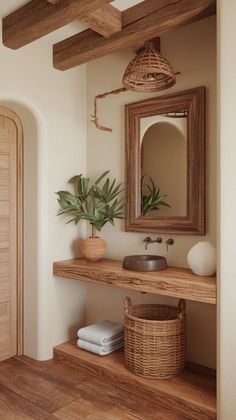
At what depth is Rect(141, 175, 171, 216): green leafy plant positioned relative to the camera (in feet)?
8.63

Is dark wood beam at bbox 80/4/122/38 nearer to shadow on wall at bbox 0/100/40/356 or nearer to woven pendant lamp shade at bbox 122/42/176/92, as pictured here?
woven pendant lamp shade at bbox 122/42/176/92

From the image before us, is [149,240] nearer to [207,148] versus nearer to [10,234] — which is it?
[207,148]

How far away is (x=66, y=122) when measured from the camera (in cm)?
288

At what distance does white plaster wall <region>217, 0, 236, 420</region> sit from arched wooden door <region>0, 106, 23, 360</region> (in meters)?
1.66

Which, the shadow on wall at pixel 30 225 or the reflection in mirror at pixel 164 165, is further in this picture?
the shadow on wall at pixel 30 225

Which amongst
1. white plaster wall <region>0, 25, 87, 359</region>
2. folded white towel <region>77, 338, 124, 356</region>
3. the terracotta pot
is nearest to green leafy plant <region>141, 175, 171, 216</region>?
the terracotta pot

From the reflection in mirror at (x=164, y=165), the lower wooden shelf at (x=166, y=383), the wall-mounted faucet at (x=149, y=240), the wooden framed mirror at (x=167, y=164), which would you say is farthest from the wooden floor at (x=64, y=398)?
the reflection in mirror at (x=164, y=165)

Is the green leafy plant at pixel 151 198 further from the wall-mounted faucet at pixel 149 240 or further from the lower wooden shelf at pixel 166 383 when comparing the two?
the lower wooden shelf at pixel 166 383

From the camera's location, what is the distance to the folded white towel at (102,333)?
2.55m

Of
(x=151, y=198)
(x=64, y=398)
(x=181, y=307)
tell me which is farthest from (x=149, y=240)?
(x=64, y=398)

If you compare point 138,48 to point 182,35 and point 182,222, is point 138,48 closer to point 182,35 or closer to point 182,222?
point 182,35

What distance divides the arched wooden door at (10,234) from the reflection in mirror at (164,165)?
101 cm

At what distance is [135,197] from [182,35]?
1238 mm

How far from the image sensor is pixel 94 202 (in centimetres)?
286
